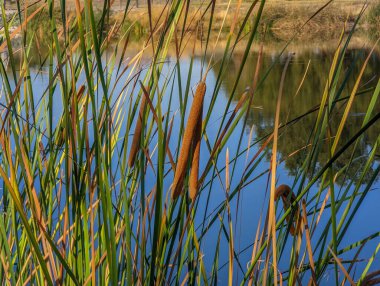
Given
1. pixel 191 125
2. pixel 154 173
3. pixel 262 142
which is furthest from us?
pixel 262 142

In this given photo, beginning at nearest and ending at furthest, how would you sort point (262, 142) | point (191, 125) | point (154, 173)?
point (191, 125) < point (154, 173) < point (262, 142)

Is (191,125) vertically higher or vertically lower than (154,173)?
higher

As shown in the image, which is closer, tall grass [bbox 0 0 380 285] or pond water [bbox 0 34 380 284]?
tall grass [bbox 0 0 380 285]

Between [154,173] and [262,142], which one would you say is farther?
[262,142]

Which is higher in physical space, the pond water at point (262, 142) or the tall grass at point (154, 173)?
the tall grass at point (154, 173)

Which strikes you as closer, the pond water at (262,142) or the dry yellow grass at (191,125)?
the dry yellow grass at (191,125)

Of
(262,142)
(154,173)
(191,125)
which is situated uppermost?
(191,125)

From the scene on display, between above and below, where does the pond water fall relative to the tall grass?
below

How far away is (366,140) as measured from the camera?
3949mm

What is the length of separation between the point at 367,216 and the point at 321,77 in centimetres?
314

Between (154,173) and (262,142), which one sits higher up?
(154,173)

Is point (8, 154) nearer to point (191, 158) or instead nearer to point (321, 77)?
point (191, 158)

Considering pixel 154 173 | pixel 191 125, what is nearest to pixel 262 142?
pixel 154 173

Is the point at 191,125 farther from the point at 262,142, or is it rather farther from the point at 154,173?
the point at 262,142
